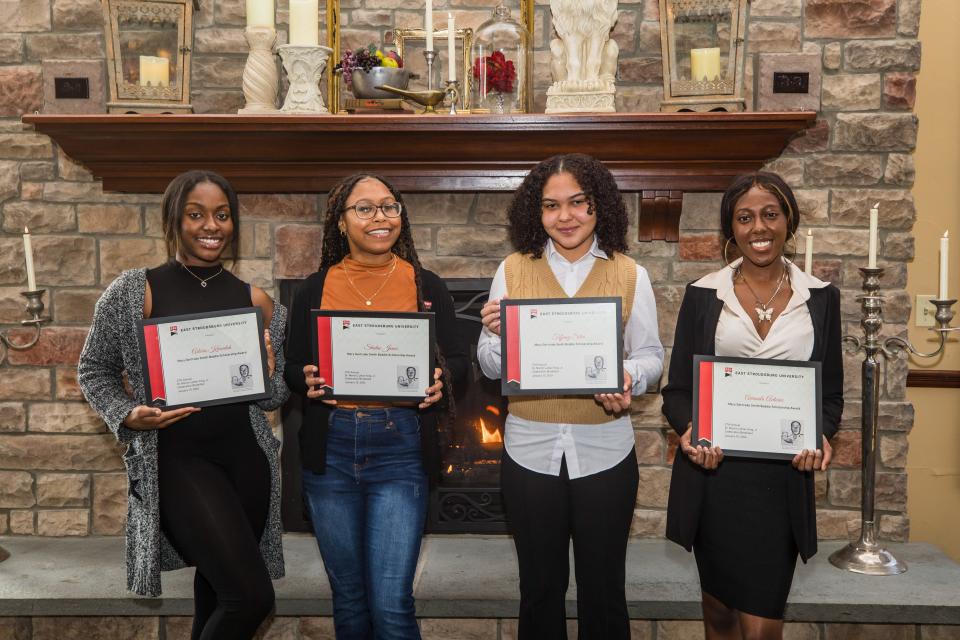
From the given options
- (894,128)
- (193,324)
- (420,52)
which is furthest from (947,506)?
(193,324)

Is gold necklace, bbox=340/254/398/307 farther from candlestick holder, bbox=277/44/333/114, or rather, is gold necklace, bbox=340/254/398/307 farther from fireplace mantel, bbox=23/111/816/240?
candlestick holder, bbox=277/44/333/114

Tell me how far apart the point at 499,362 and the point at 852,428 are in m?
1.63

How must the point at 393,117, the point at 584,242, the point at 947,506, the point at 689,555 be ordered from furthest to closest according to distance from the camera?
1. the point at 947,506
2. the point at 689,555
3. the point at 393,117
4. the point at 584,242

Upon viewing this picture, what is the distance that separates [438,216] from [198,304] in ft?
3.92

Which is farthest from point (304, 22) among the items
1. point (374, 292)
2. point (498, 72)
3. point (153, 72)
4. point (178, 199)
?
point (374, 292)

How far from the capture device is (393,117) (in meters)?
2.67

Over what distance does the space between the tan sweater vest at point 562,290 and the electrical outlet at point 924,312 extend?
158cm

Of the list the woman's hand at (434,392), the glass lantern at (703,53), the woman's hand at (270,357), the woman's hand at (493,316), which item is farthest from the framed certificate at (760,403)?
the glass lantern at (703,53)

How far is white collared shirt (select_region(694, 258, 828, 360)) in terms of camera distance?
6.14 feet

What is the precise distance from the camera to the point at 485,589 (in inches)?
104

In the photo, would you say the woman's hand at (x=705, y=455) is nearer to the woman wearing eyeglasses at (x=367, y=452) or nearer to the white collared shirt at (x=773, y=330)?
the white collared shirt at (x=773, y=330)

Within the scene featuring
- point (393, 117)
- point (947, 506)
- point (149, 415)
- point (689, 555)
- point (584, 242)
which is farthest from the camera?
point (947, 506)

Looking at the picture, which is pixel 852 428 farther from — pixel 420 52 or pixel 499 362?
pixel 420 52

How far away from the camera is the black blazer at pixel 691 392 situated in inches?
74.1
